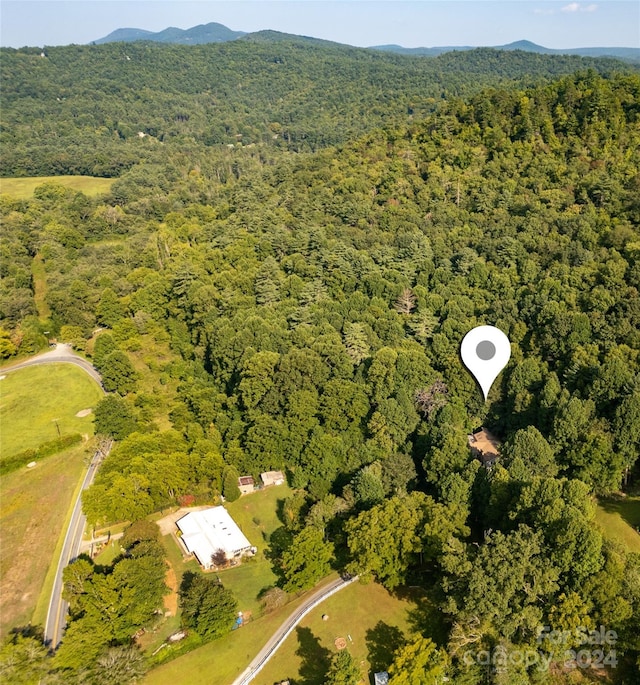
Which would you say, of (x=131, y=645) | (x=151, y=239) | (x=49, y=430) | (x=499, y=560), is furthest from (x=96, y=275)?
(x=499, y=560)

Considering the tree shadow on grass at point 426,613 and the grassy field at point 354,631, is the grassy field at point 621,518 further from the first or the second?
the grassy field at point 354,631

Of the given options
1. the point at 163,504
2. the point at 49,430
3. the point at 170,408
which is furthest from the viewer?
the point at 170,408

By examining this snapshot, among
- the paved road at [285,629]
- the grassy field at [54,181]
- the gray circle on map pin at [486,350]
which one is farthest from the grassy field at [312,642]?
the grassy field at [54,181]

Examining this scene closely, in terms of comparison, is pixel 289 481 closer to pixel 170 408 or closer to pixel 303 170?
pixel 170 408

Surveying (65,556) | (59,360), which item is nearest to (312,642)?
(65,556)

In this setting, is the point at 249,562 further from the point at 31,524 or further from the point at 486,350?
the point at 486,350
